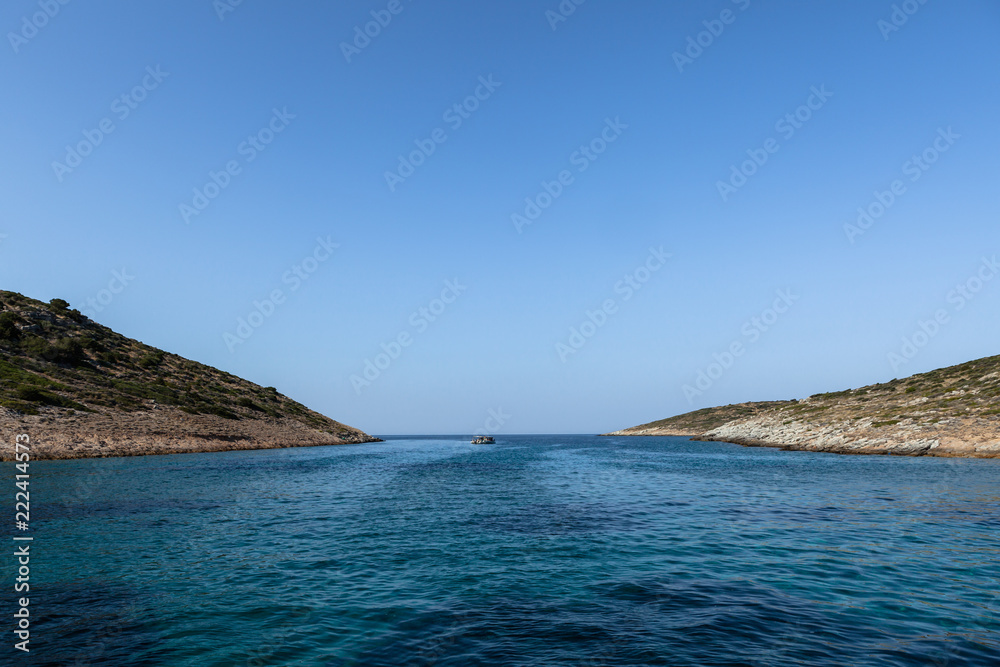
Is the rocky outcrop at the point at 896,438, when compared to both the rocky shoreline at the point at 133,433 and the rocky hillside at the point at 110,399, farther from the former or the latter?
the rocky hillside at the point at 110,399

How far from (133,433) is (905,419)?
121493 mm

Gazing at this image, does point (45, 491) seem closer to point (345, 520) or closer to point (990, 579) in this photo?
point (345, 520)

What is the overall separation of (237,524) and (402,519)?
8.54 meters

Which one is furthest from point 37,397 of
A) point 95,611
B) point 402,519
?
point 95,611

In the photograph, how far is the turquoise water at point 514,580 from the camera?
37.0 feet

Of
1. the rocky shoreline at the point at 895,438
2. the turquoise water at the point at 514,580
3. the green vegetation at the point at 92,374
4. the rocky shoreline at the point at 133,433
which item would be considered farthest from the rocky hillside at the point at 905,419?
the green vegetation at the point at 92,374

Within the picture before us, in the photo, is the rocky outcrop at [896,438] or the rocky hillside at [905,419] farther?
the rocky hillside at [905,419]

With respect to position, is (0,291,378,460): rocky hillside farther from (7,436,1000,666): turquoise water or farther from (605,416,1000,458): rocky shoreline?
(605,416,1000,458): rocky shoreline

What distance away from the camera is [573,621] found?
1295 cm

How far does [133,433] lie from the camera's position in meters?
71.7

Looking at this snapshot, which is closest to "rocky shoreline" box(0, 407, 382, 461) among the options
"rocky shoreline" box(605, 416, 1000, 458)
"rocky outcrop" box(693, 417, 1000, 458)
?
"rocky shoreline" box(605, 416, 1000, 458)

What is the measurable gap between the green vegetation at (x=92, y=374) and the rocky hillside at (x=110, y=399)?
188 mm

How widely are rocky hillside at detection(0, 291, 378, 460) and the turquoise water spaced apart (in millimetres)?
37278

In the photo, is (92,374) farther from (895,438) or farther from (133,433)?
(895,438)
